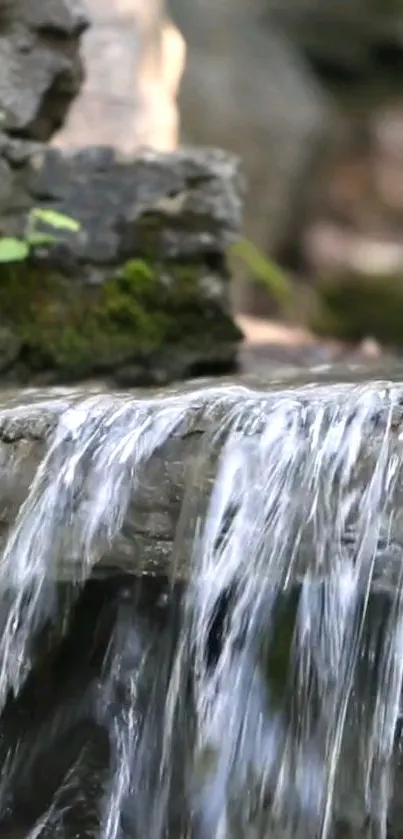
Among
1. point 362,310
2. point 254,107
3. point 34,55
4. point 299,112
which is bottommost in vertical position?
point 34,55

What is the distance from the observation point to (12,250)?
10.5 feet

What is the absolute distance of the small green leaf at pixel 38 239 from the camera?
3359 millimetres

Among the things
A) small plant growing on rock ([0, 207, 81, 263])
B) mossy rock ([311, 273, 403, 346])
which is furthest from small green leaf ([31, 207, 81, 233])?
mossy rock ([311, 273, 403, 346])

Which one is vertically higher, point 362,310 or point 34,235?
point 362,310

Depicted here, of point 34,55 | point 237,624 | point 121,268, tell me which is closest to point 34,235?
point 121,268

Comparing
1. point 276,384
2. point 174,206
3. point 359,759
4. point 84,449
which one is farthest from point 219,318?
point 359,759

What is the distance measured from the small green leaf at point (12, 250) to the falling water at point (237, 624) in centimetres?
124

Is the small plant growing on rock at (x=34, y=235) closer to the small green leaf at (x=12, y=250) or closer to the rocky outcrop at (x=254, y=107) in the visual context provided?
the small green leaf at (x=12, y=250)

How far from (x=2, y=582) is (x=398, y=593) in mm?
745

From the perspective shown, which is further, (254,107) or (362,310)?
(254,107)

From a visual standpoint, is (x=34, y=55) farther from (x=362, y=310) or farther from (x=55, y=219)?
(x=362, y=310)

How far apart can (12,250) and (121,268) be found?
1.64 feet

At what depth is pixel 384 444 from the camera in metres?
1.89

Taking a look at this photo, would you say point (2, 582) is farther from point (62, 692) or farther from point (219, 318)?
point (219, 318)
